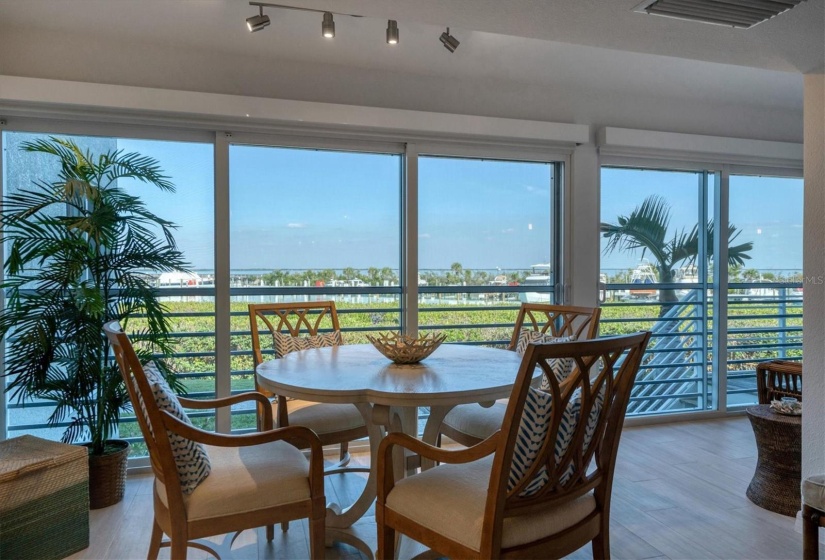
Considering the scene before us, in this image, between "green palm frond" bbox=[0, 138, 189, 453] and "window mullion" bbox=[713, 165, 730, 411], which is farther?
"window mullion" bbox=[713, 165, 730, 411]

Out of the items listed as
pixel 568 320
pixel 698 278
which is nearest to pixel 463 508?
pixel 568 320

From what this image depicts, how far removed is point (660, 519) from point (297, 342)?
1.99 metres

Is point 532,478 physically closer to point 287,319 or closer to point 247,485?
point 247,485

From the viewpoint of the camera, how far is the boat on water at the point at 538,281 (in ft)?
12.9

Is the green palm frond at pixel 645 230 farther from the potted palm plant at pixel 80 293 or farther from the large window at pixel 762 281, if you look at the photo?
the potted palm plant at pixel 80 293

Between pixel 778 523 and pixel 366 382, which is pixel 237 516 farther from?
pixel 778 523

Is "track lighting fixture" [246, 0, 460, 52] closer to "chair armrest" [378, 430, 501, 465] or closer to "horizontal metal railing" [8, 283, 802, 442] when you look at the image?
"horizontal metal railing" [8, 283, 802, 442]

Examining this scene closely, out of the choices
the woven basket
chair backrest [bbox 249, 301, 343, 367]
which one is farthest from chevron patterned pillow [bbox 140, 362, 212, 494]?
chair backrest [bbox 249, 301, 343, 367]

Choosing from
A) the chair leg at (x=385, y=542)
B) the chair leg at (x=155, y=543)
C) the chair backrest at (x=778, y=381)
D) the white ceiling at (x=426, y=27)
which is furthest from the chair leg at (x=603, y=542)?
the chair backrest at (x=778, y=381)

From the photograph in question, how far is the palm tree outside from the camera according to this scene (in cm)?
413

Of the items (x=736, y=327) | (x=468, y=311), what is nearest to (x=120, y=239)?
(x=468, y=311)

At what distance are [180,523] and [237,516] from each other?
156 millimetres

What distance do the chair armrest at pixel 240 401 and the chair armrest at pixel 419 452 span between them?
72 cm

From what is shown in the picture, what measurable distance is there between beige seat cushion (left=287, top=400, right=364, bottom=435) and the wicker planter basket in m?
0.99
